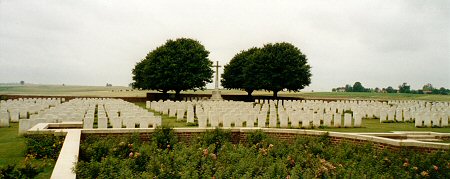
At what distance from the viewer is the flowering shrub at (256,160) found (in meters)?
7.03

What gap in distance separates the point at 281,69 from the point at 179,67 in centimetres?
1205

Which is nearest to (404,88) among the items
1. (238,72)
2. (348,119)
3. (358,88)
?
(358,88)

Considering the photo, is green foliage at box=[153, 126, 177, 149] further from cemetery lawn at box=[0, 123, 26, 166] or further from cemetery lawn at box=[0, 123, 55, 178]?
cemetery lawn at box=[0, 123, 26, 166]

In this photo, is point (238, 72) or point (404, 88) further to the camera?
point (404, 88)

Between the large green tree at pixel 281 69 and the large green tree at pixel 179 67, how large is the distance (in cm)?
613

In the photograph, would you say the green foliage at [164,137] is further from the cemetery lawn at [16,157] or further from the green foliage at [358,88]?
the green foliage at [358,88]

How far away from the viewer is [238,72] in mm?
54281

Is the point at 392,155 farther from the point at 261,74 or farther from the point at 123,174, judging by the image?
the point at 261,74

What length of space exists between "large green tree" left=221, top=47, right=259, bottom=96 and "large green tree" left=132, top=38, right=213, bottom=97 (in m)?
6.20

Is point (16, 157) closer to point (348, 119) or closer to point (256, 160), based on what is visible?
point (256, 160)

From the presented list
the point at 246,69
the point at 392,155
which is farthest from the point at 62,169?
the point at 246,69

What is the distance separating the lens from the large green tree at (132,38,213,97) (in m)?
43.7

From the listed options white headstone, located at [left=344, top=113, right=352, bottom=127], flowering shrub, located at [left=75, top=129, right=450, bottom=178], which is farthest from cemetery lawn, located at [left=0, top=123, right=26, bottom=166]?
white headstone, located at [left=344, top=113, right=352, bottom=127]

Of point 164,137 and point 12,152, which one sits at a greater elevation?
Result: point 164,137
